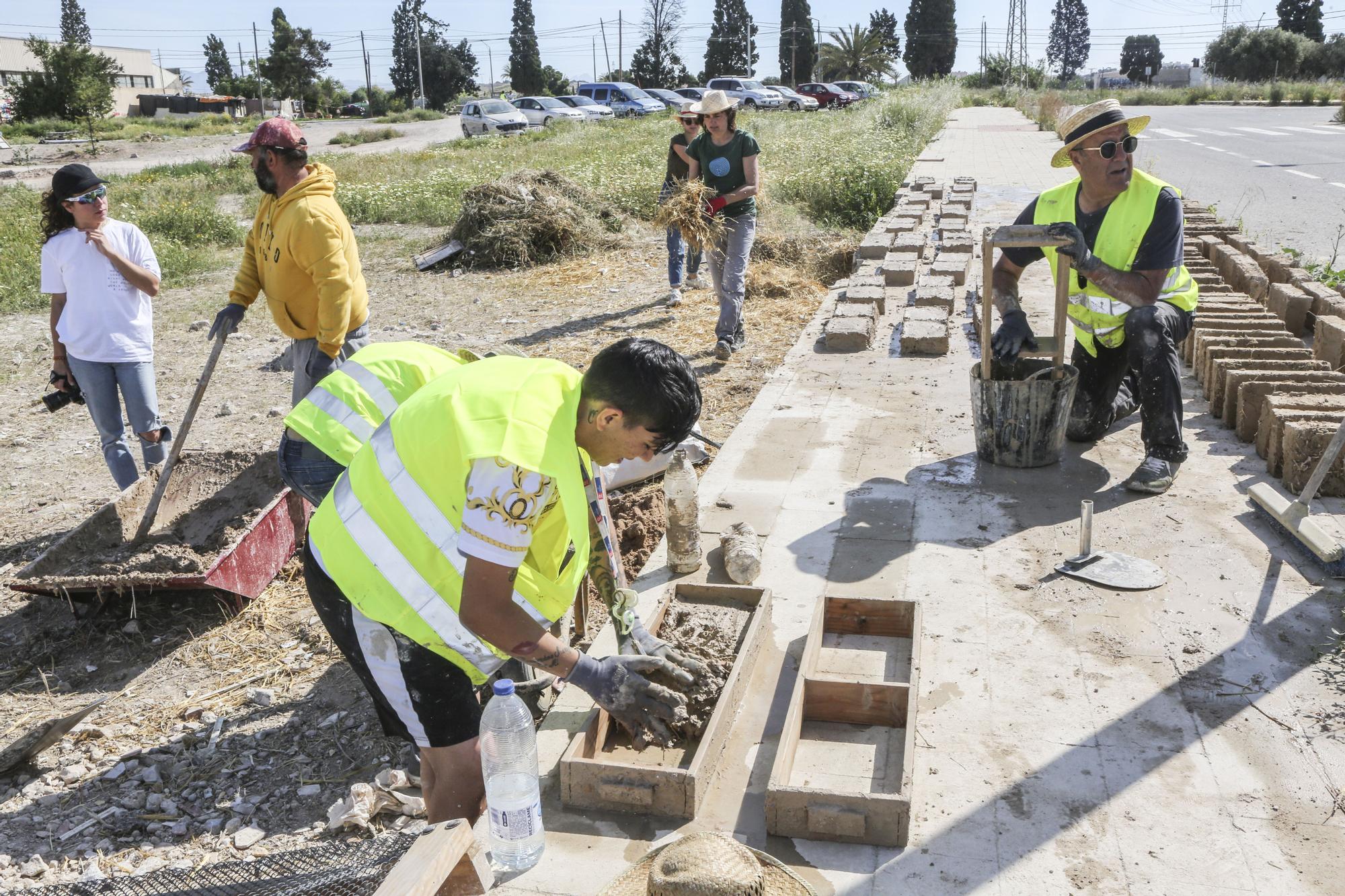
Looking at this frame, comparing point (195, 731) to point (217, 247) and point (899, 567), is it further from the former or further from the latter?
point (217, 247)

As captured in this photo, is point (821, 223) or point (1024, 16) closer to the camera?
point (821, 223)

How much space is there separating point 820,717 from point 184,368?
7146mm

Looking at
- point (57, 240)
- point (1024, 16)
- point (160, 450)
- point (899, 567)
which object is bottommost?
point (899, 567)

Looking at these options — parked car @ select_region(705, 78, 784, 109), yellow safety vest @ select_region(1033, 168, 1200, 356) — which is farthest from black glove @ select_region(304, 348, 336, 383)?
parked car @ select_region(705, 78, 784, 109)

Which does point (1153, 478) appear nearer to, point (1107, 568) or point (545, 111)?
point (1107, 568)

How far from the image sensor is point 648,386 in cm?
227

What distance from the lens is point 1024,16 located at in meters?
57.0

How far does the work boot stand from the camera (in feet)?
15.8

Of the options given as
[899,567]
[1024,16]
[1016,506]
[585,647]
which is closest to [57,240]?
[585,647]

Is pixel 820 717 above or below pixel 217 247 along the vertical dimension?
below

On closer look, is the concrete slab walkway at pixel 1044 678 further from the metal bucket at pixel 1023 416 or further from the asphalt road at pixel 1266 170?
the asphalt road at pixel 1266 170

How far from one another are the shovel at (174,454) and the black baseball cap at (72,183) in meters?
0.90

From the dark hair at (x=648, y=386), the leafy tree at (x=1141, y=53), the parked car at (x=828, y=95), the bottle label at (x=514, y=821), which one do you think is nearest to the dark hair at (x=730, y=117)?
the dark hair at (x=648, y=386)

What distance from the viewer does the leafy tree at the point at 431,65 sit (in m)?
69.1
